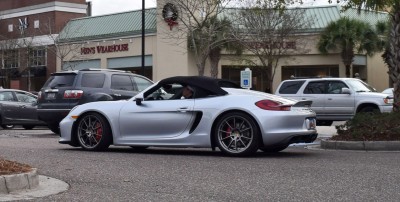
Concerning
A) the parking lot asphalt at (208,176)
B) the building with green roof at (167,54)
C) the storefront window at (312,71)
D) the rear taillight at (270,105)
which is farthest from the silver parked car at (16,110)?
the storefront window at (312,71)

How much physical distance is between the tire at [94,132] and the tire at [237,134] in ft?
7.06

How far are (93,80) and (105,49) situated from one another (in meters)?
32.0

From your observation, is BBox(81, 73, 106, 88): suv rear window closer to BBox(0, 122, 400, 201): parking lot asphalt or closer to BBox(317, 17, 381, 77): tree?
BBox(0, 122, 400, 201): parking lot asphalt

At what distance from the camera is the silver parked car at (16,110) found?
20.0m

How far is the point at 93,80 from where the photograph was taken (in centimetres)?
1484

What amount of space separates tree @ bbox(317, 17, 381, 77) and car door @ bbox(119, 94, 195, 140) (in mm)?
29092

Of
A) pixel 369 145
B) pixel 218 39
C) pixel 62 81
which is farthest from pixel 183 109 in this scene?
pixel 218 39

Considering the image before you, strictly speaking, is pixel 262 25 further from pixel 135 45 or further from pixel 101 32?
pixel 101 32

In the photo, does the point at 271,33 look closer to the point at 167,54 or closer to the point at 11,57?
the point at 167,54

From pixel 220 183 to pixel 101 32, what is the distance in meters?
41.0

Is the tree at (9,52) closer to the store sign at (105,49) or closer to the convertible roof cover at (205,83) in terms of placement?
the store sign at (105,49)

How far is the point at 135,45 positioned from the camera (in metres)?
43.9

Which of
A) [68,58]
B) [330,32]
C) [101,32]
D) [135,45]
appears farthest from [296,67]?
[68,58]

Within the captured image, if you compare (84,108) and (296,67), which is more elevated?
(296,67)
